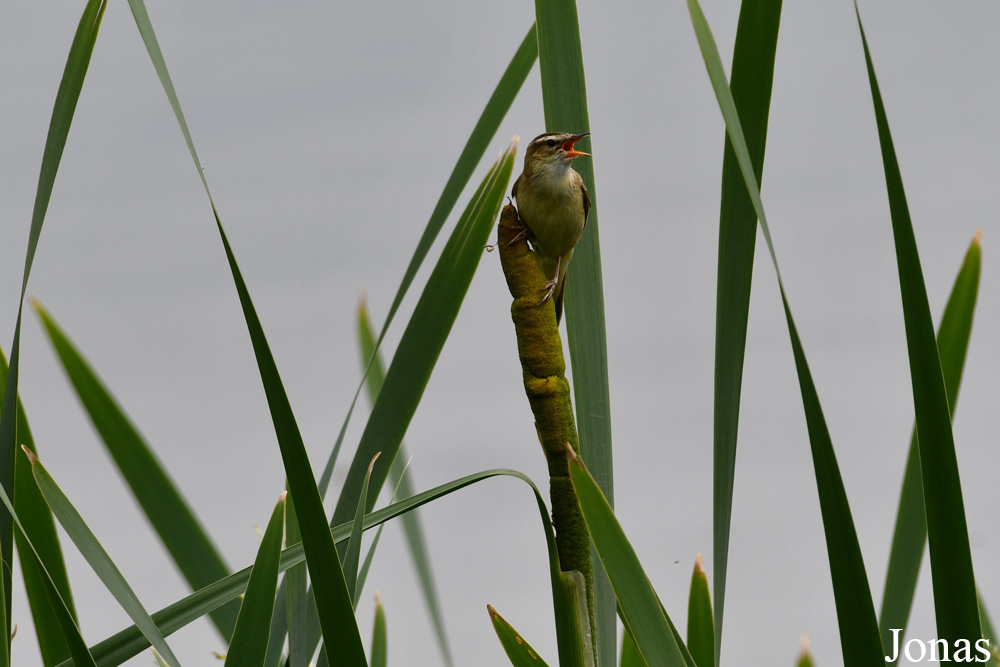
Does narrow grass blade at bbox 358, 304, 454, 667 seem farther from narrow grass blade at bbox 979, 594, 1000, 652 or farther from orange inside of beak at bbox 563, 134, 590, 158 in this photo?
narrow grass blade at bbox 979, 594, 1000, 652

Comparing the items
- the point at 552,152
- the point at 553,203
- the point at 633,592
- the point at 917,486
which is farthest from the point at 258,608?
the point at 917,486

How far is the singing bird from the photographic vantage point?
2.44 feet

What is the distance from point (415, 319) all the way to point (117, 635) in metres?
0.36

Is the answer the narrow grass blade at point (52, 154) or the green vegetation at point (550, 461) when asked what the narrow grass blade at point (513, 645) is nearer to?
the green vegetation at point (550, 461)

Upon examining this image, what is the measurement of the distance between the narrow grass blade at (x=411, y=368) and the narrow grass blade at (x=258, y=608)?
0.16 m

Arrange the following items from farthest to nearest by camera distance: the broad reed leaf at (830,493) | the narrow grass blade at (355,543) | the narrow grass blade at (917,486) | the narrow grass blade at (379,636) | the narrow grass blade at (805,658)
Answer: the narrow grass blade at (379,636) < the narrow grass blade at (805,658) < the narrow grass blade at (917,486) < the narrow grass blade at (355,543) < the broad reed leaf at (830,493)

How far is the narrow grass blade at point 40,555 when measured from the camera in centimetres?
85

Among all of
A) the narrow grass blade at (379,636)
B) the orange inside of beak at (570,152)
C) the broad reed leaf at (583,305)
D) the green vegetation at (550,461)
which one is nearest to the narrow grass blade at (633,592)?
the green vegetation at (550,461)

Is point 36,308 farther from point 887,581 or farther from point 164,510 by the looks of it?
point 887,581

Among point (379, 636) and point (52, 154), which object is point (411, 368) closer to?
point (52, 154)

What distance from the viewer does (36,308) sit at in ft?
3.25

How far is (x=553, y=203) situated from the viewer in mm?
753

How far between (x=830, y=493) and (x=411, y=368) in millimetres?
426

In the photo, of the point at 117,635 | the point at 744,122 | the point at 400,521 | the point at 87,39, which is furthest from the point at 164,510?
the point at 744,122
